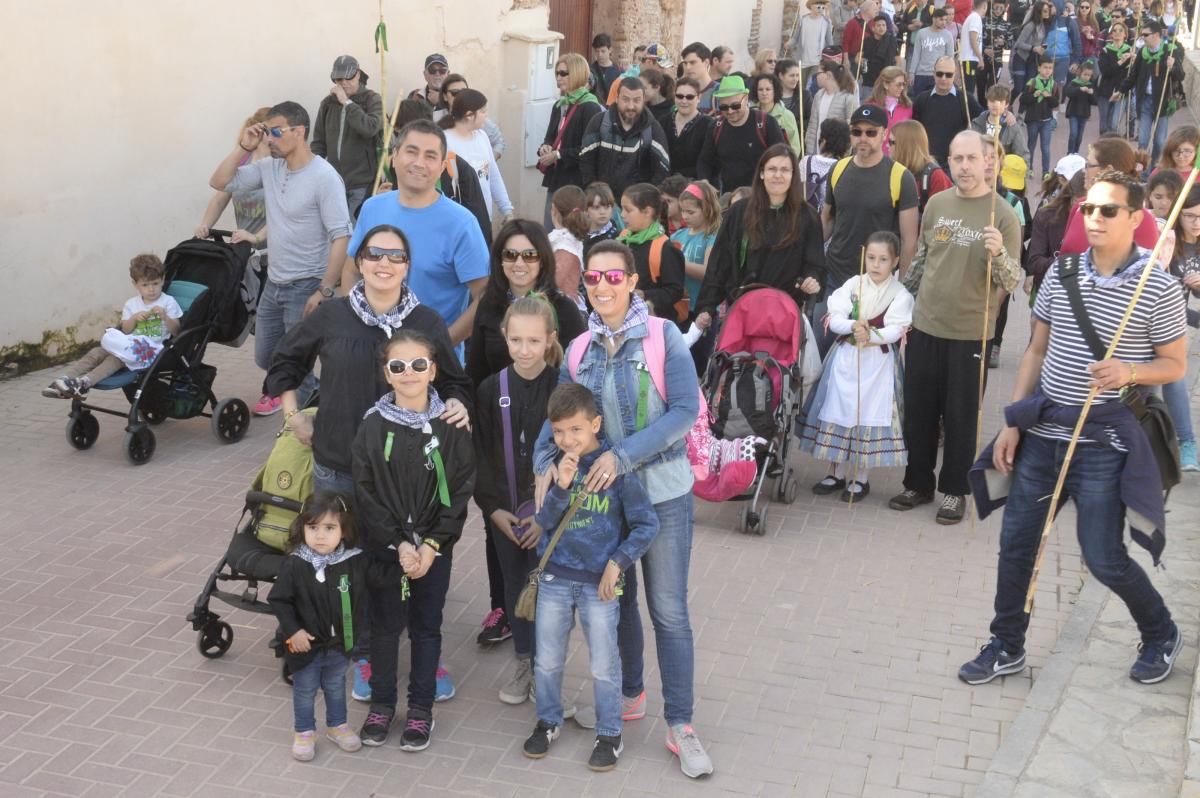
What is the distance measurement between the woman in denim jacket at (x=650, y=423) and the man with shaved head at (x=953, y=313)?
2.67 m

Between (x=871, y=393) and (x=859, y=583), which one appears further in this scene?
(x=871, y=393)

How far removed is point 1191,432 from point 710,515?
2.72m

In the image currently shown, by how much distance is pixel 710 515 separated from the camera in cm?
778

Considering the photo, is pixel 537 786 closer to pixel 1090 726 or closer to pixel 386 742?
pixel 386 742

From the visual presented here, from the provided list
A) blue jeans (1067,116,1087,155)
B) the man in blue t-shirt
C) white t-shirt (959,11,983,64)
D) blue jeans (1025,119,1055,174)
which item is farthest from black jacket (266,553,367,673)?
blue jeans (1067,116,1087,155)

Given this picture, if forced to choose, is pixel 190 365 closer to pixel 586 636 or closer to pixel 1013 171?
pixel 586 636

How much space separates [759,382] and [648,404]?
253 centimetres

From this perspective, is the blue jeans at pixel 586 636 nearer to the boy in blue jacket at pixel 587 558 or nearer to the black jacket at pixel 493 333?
the boy in blue jacket at pixel 587 558

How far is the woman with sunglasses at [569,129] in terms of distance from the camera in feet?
38.0

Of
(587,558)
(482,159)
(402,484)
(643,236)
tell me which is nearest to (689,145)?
(482,159)

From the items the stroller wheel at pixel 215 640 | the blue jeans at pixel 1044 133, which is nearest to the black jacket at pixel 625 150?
the stroller wheel at pixel 215 640

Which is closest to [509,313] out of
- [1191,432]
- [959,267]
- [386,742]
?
[386,742]

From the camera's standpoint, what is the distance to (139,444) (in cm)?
812

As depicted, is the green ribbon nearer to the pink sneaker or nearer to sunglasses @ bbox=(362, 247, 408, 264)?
sunglasses @ bbox=(362, 247, 408, 264)
